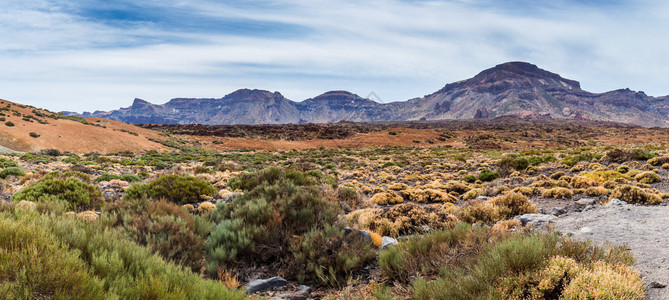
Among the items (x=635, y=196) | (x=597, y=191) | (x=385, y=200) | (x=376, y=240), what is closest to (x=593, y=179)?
(x=597, y=191)

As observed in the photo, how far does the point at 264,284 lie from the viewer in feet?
14.7

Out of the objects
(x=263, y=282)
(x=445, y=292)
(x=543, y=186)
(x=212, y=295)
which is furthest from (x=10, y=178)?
(x=543, y=186)

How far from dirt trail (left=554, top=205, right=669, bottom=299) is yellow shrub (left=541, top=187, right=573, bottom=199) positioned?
3.08 metres

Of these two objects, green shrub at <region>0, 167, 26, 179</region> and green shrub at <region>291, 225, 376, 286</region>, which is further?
green shrub at <region>0, 167, 26, 179</region>

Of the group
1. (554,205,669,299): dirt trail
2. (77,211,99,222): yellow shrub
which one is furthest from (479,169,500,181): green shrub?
(77,211,99,222): yellow shrub

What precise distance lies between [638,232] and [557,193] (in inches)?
223

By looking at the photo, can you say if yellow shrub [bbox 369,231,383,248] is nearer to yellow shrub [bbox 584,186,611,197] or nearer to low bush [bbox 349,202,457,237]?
low bush [bbox 349,202,457,237]

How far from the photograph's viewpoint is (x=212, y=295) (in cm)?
282

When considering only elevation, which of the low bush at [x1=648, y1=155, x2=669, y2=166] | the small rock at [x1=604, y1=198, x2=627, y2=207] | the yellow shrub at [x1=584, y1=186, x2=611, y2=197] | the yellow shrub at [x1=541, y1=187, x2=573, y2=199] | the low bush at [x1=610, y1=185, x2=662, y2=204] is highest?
the low bush at [x1=648, y1=155, x2=669, y2=166]

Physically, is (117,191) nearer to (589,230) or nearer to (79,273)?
(79,273)

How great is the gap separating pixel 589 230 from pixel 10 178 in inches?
758

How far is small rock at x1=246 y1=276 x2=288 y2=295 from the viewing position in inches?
173

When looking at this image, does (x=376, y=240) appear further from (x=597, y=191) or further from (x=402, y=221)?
(x=597, y=191)

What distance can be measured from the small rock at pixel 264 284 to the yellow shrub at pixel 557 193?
9.41m
